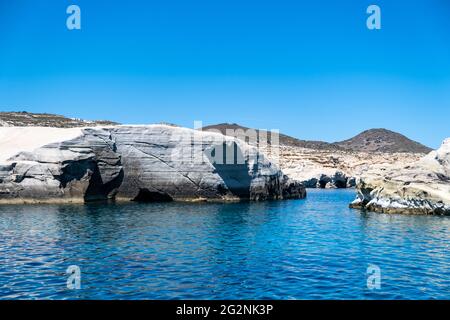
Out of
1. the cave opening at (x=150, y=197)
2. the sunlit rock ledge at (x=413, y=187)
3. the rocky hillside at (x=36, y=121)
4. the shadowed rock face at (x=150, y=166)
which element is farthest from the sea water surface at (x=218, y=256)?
the rocky hillside at (x=36, y=121)

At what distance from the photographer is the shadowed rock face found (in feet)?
177

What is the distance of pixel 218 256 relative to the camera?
24047 mm

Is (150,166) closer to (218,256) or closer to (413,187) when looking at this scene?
(413,187)

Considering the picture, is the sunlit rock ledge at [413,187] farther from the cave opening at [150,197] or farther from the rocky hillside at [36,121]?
the rocky hillside at [36,121]

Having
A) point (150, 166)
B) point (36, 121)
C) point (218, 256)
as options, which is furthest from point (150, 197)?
point (36, 121)

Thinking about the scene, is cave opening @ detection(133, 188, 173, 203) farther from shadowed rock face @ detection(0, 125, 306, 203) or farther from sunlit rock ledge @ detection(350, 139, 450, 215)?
sunlit rock ledge @ detection(350, 139, 450, 215)

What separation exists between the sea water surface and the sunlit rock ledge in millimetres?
4810

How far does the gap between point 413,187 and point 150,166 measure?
3006 cm

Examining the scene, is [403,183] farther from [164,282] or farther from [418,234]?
[164,282]

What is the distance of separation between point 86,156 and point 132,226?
2262 centimetres

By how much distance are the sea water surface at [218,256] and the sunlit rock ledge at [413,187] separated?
15.8ft

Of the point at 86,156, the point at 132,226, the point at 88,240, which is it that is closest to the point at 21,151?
the point at 86,156

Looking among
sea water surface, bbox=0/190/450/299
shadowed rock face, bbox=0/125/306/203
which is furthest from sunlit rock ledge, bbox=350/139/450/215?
shadowed rock face, bbox=0/125/306/203

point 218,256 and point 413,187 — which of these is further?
point 413,187
